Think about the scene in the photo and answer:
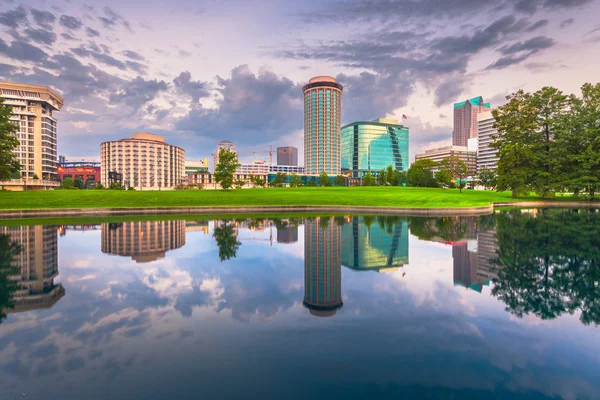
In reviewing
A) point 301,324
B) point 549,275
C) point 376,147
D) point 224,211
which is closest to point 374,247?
point 549,275

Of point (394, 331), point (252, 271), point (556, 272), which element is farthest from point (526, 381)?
point (252, 271)

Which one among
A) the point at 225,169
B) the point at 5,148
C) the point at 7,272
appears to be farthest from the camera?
the point at 225,169

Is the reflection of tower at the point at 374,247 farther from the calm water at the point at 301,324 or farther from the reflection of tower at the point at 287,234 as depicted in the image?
the reflection of tower at the point at 287,234

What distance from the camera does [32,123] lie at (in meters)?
115

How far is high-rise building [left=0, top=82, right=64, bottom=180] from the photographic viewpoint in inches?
4417

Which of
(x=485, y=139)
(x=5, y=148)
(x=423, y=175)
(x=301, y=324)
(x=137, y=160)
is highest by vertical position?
(x=485, y=139)

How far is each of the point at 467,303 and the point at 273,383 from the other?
19.1 feet

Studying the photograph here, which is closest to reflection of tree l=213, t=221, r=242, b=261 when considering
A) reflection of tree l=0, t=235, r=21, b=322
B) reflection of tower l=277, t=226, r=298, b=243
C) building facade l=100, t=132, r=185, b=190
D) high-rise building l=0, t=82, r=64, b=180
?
reflection of tower l=277, t=226, r=298, b=243

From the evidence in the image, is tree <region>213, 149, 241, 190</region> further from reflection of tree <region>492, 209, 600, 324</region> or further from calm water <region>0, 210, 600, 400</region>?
reflection of tree <region>492, 209, 600, 324</region>

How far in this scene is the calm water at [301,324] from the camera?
15.3 ft

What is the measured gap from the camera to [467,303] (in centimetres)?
793

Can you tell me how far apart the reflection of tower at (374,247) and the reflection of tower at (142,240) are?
8582mm

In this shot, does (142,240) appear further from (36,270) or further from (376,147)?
(376,147)

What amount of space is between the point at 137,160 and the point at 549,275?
675 ft
